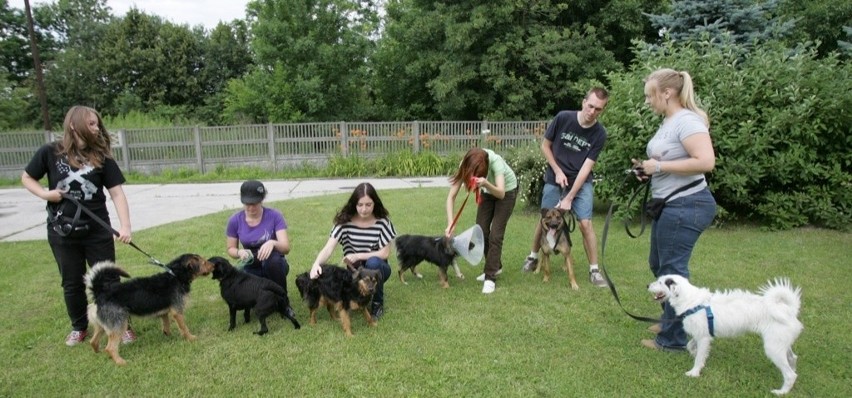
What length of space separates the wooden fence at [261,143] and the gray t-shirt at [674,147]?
12264 millimetres

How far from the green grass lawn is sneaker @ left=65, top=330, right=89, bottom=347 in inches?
2.5

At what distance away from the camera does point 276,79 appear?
2216cm

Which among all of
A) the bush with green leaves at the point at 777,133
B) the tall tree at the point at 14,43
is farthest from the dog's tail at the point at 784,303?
the tall tree at the point at 14,43

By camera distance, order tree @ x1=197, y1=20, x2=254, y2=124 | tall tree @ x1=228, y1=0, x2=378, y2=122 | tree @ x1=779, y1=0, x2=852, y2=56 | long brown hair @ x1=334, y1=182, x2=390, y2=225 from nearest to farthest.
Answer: long brown hair @ x1=334, y1=182, x2=390, y2=225
tree @ x1=779, y1=0, x2=852, y2=56
tall tree @ x1=228, y1=0, x2=378, y2=122
tree @ x1=197, y1=20, x2=254, y2=124

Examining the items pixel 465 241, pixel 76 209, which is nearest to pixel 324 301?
pixel 465 241

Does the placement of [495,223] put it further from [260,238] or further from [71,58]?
[71,58]

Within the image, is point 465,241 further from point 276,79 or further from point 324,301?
point 276,79

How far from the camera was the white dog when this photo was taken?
2.83 metres

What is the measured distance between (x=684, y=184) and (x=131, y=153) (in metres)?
16.4

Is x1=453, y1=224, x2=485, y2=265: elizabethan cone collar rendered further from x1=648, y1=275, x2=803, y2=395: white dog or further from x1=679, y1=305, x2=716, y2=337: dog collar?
x1=679, y1=305, x2=716, y2=337: dog collar

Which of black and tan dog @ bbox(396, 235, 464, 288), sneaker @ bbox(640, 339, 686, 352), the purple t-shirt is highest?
the purple t-shirt

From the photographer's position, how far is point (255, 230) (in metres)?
4.34

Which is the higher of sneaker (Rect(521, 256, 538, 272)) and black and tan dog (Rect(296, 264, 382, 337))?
Answer: black and tan dog (Rect(296, 264, 382, 337))

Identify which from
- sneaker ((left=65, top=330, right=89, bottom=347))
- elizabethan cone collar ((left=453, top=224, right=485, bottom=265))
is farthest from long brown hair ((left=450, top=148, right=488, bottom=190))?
sneaker ((left=65, top=330, right=89, bottom=347))
